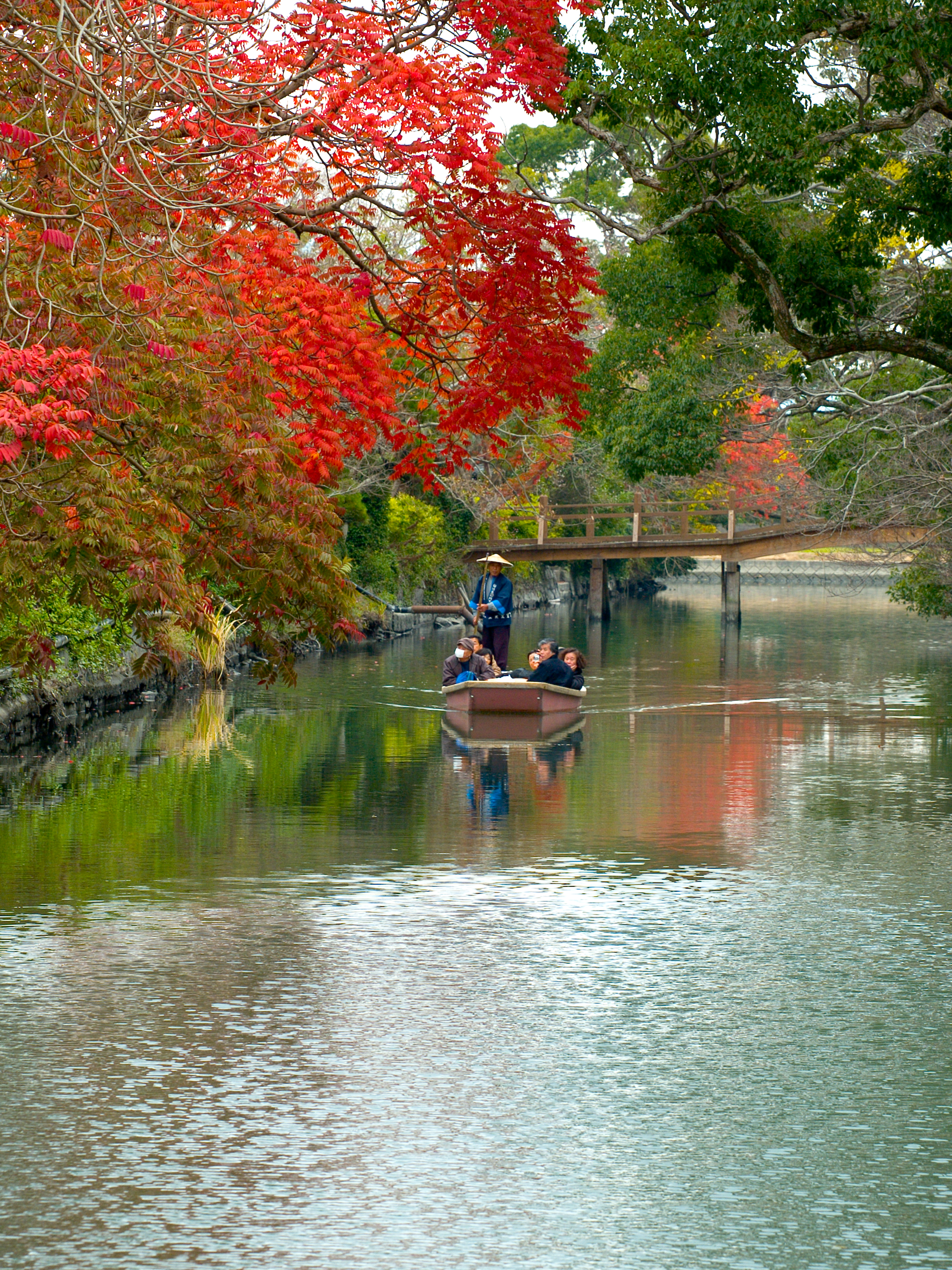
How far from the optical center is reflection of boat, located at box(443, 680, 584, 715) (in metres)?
25.2

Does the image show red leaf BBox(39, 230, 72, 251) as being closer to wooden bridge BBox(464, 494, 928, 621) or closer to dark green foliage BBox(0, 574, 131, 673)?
dark green foliage BBox(0, 574, 131, 673)

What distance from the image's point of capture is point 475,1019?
30.3 feet

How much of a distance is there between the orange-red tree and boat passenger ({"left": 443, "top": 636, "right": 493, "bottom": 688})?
1166 cm

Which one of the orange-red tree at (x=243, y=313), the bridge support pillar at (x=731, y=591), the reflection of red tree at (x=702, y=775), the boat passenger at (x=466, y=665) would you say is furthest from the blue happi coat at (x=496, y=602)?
the bridge support pillar at (x=731, y=591)

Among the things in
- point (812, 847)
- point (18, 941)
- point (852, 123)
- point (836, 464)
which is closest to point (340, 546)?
point (836, 464)

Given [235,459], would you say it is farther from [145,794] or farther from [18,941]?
[145,794]

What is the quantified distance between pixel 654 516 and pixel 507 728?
136 feet

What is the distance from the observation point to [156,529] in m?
13.6

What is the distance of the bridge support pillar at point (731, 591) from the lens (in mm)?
63500

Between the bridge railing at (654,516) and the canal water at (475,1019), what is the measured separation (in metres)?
37.8

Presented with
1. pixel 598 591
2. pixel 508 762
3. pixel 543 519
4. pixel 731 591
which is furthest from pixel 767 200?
pixel 598 591

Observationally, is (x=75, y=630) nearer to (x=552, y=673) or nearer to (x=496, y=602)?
(x=496, y=602)

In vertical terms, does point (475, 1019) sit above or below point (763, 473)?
below

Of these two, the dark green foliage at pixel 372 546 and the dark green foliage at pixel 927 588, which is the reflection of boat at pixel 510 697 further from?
the dark green foliage at pixel 372 546
